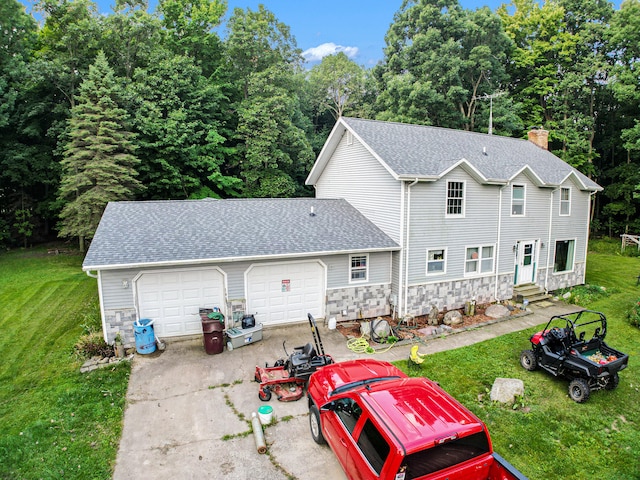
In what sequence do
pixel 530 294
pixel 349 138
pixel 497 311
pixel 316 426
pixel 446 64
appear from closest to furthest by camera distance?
pixel 316 426 → pixel 497 311 → pixel 349 138 → pixel 530 294 → pixel 446 64

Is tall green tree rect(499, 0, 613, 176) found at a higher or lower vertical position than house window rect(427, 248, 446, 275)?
higher

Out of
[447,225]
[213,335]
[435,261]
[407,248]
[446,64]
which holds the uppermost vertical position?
[446,64]

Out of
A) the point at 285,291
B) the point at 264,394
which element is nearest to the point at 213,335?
the point at 285,291

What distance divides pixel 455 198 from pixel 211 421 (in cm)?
1138

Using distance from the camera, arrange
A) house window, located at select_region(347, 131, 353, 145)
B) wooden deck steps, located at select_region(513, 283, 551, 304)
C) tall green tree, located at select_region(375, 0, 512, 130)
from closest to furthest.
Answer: house window, located at select_region(347, 131, 353, 145) → wooden deck steps, located at select_region(513, 283, 551, 304) → tall green tree, located at select_region(375, 0, 512, 130)

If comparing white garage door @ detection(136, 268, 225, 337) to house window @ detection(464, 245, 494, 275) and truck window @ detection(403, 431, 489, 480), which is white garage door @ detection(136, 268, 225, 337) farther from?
house window @ detection(464, 245, 494, 275)

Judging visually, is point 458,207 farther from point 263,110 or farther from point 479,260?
point 263,110

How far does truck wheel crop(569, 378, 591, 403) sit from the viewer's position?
855 cm

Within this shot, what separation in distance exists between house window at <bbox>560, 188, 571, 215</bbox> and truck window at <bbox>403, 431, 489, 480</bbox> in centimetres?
1647

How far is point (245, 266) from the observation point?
40.8ft

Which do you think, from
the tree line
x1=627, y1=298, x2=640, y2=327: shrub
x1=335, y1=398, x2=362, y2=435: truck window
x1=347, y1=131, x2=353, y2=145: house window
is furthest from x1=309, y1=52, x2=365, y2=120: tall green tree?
x1=335, y1=398, x2=362, y2=435: truck window

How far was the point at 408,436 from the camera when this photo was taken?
4.84 m

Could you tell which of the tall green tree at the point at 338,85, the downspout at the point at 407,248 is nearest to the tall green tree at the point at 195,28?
the tall green tree at the point at 338,85

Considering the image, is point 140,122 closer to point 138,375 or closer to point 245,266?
point 245,266
